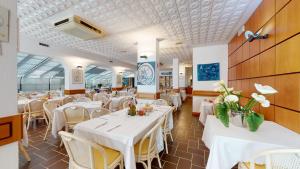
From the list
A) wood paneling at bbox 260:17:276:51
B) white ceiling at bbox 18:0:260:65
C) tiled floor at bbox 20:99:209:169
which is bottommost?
tiled floor at bbox 20:99:209:169

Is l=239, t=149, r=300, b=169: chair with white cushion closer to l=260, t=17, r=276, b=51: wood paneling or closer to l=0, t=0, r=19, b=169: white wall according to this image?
l=260, t=17, r=276, b=51: wood paneling

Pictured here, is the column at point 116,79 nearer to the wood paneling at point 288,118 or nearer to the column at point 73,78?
the column at point 73,78

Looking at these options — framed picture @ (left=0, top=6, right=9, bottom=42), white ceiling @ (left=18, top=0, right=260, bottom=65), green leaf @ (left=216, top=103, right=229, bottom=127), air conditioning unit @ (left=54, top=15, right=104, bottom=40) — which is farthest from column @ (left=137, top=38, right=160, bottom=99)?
framed picture @ (left=0, top=6, right=9, bottom=42)

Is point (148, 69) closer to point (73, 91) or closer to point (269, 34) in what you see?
point (269, 34)

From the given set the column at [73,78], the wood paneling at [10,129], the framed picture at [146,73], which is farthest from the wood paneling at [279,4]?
the column at [73,78]

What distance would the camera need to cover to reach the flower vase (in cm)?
148

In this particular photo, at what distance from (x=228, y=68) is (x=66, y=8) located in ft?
15.7

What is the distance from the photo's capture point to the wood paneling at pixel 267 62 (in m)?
1.81

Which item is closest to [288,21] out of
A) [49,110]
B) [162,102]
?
[162,102]

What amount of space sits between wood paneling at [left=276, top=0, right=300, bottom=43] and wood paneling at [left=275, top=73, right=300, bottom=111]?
1.64 feet

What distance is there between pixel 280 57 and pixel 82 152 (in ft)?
8.44

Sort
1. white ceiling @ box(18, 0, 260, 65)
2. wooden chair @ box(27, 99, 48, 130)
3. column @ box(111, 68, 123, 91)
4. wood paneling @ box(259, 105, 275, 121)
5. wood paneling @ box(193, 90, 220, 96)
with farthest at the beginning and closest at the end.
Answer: column @ box(111, 68, 123, 91) < wood paneling @ box(193, 90, 220, 96) < wooden chair @ box(27, 99, 48, 130) < white ceiling @ box(18, 0, 260, 65) < wood paneling @ box(259, 105, 275, 121)

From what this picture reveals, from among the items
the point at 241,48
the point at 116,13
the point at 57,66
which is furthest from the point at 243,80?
the point at 57,66

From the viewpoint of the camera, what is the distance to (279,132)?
54.1 inches
